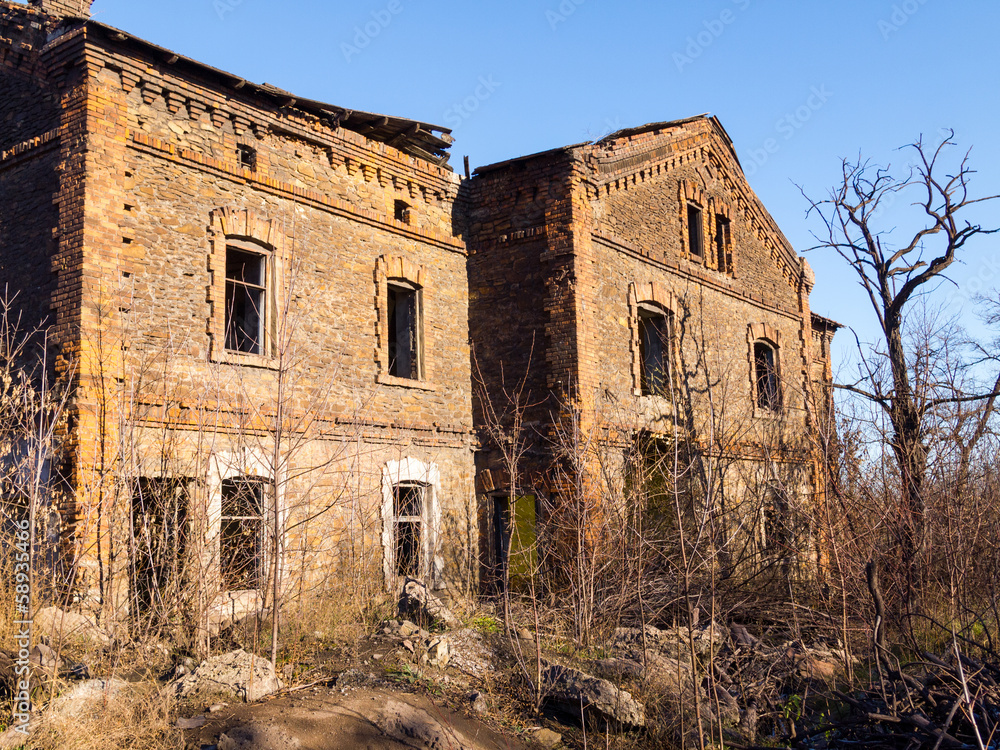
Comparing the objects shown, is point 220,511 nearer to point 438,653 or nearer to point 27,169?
point 438,653

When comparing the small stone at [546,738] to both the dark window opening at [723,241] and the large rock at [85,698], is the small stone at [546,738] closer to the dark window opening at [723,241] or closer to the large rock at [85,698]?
the large rock at [85,698]

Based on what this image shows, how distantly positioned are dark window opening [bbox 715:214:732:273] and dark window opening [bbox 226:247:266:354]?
429 inches

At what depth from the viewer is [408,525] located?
535 inches

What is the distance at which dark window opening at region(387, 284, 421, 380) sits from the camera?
14.2 meters

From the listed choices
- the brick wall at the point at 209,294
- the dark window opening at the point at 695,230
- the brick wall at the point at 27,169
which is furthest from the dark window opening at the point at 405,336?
the dark window opening at the point at 695,230

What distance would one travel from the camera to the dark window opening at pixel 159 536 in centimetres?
892

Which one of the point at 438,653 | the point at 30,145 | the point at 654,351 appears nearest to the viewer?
the point at 438,653

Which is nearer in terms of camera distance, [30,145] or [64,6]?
[30,145]

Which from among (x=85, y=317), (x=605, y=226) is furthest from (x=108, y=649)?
(x=605, y=226)

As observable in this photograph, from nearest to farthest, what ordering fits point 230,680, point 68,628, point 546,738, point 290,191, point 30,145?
point 230,680
point 546,738
point 68,628
point 30,145
point 290,191

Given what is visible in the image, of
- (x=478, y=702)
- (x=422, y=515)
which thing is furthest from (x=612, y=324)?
(x=478, y=702)

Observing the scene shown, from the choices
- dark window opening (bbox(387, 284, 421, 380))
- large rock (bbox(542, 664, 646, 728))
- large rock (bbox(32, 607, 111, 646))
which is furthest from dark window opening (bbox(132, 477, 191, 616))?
dark window opening (bbox(387, 284, 421, 380))

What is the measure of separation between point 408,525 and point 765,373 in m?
10.5

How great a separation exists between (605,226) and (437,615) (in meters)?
7.92
